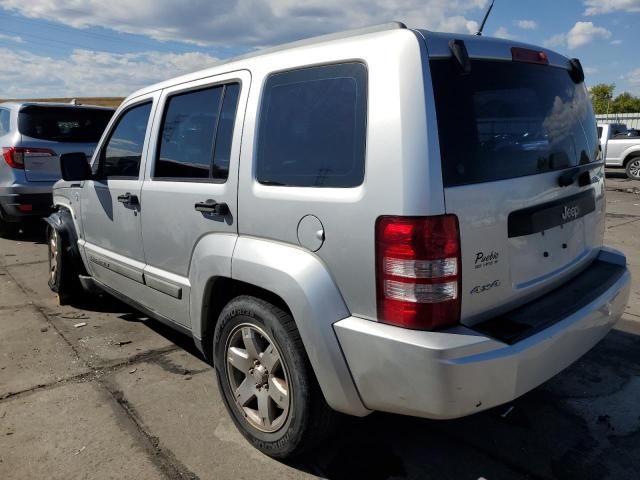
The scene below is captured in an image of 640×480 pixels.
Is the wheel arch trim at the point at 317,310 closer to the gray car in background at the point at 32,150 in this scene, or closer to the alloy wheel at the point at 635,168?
the gray car in background at the point at 32,150

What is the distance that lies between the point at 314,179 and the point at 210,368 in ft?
6.36

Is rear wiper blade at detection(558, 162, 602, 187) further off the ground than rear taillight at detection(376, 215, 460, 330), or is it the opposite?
rear wiper blade at detection(558, 162, 602, 187)

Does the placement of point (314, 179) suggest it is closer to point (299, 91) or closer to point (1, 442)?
point (299, 91)

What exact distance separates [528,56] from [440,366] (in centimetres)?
154

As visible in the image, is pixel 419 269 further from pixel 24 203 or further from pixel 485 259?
pixel 24 203

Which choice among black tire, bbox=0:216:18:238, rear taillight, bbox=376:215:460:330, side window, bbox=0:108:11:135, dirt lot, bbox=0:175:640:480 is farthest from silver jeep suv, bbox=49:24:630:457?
black tire, bbox=0:216:18:238

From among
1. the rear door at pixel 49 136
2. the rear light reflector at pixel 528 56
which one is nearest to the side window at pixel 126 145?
the rear light reflector at pixel 528 56

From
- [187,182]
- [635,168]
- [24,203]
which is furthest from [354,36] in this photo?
[635,168]

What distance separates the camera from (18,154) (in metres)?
7.06

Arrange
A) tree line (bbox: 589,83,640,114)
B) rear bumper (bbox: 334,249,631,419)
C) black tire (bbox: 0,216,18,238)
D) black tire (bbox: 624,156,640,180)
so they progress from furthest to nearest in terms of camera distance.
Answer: tree line (bbox: 589,83,640,114) → black tire (bbox: 624,156,640,180) → black tire (bbox: 0,216,18,238) → rear bumper (bbox: 334,249,631,419)

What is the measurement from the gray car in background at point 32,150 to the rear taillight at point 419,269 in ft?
21.1

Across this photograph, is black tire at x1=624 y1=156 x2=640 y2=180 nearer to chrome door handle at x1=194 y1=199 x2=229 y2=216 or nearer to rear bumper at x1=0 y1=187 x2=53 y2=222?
rear bumper at x1=0 y1=187 x2=53 y2=222

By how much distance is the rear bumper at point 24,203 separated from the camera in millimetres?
7133

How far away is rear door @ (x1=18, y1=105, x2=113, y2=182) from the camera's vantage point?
7145 mm
